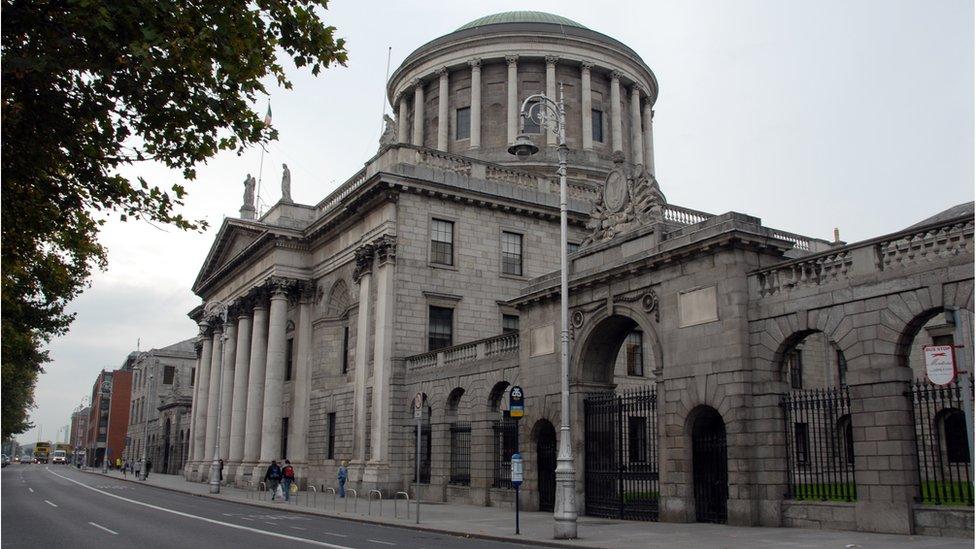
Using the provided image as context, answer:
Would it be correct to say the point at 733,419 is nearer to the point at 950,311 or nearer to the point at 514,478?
the point at 514,478

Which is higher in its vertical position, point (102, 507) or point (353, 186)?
point (353, 186)

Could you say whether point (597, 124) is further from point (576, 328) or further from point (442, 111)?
point (576, 328)

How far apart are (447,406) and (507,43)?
29.2m

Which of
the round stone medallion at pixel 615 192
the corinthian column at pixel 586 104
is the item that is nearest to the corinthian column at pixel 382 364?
the round stone medallion at pixel 615 192

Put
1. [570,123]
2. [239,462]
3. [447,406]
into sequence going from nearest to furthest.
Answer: [447,406], [239,462], [570,123]

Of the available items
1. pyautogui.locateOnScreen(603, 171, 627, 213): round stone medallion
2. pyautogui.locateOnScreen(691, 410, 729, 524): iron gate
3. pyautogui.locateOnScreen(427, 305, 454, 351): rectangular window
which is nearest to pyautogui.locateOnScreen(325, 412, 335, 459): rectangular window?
pyautogui.locateOnScreen(427, 305, 454, 351): rectangular window

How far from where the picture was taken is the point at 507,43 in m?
54.7

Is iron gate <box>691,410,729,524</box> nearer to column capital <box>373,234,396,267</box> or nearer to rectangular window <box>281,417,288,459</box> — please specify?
column capital <box>373,234,396,267</box>

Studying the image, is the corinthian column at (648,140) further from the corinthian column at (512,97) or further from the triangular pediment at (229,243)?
the triangular pediment at (229,243)

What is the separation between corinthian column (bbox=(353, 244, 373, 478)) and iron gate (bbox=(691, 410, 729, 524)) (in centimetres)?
1837

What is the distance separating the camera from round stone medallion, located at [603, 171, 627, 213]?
980 inches

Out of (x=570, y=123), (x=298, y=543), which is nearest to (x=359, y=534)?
(x=298, y=543)

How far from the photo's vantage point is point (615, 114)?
55156mm

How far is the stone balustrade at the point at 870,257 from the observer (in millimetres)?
16641
